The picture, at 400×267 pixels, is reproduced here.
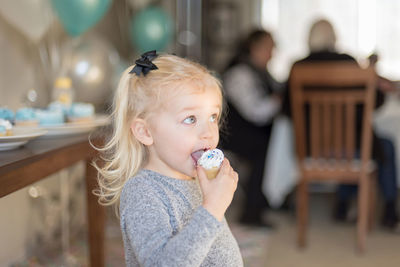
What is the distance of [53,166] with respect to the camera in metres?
1.23

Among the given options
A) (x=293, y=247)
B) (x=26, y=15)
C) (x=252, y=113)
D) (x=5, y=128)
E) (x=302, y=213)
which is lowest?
(x=293, y=247)

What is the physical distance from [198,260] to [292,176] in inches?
81.8

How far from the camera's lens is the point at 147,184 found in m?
0.92

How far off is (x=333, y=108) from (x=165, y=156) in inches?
64.9

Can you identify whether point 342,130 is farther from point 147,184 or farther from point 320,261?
point 147,184

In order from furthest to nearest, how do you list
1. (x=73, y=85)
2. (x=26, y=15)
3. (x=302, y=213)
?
(x=302, y=213) < (x=73, y=85) < (x=26, y=15)

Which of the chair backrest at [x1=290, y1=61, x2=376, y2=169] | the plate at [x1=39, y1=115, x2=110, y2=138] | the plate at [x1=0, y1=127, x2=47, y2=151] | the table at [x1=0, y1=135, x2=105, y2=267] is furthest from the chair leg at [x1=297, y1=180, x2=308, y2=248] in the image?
the plate at [x1=0, y1=127, x2=47, y2=151]

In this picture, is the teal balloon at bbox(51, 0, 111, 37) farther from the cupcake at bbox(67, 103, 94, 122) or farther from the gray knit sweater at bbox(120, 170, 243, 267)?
the gray knit sweater at bbox(120, 170, 243, 267)

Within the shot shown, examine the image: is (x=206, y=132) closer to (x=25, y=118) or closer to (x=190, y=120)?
(x=190, y=120)

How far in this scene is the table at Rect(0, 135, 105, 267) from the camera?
100 cm

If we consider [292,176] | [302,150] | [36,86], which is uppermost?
[36,86]

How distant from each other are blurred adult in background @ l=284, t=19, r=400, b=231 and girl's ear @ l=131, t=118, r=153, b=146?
5.83 feet

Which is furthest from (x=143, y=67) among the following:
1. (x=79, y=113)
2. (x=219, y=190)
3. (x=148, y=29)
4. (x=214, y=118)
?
(x=148, y=29)

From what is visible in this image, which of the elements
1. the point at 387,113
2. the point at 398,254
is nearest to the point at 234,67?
the point at 387,113
